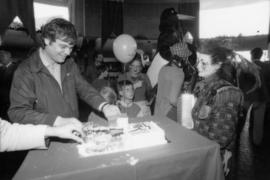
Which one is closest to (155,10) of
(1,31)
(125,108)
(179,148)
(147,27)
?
(147,27)

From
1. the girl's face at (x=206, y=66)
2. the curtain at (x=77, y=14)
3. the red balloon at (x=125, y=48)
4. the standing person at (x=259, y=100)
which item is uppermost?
the curtain at (x=77, y=14)

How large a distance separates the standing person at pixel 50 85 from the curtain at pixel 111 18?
5190 mm

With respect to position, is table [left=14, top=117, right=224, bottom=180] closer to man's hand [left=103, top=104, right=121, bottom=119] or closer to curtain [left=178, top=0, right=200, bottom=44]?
man's hand [left=103, top=104, right=121, bottom=119]

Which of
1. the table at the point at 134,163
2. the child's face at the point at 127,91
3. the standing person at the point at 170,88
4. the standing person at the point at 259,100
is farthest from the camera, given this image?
the standing person at the point at 259,100

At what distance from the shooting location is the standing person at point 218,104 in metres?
1.67

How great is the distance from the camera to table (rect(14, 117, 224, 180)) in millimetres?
1040

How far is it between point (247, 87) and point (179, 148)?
270 cm

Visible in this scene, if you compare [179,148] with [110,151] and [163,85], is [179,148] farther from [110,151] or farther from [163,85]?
[163,85]

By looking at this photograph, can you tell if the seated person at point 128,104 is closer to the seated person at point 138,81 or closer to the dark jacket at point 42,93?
the seated person at point 138,81

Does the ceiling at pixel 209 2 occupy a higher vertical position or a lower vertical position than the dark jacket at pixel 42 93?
higher

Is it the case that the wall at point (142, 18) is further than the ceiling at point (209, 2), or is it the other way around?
the wall at point (142, 18)

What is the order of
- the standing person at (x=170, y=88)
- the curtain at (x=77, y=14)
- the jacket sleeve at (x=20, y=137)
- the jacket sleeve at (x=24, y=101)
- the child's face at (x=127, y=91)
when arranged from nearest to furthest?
the jacket sleeve at (x=20, y=137)
the jacket sleeve at (x=24, y=101)
the standing person at (x=170, y=88)
the child's face at (x=127, y=91)
the curtain at (x=77, y=14)

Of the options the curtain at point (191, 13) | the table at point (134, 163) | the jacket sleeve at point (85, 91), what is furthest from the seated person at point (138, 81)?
the curtain at point (191, 13)

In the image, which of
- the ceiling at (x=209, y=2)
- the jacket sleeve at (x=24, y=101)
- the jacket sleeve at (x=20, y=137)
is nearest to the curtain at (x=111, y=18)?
the ceiling at (x=209, y=2)
